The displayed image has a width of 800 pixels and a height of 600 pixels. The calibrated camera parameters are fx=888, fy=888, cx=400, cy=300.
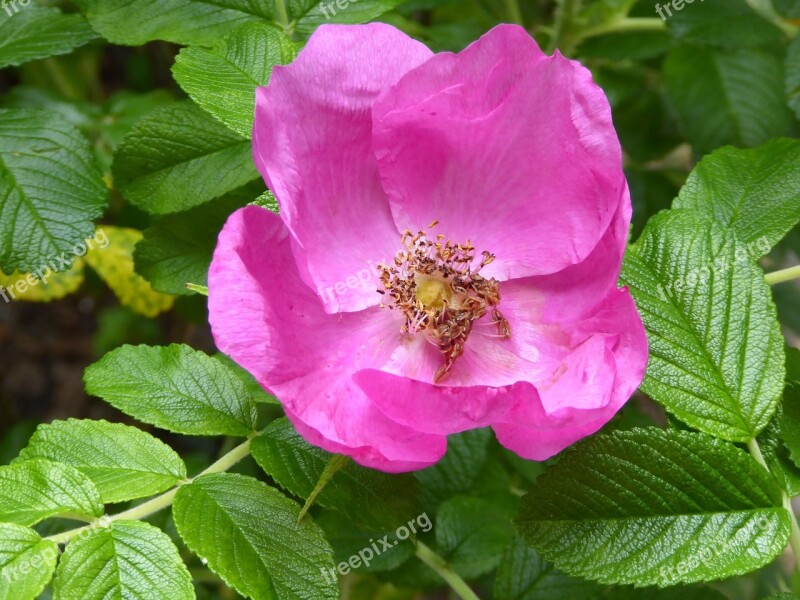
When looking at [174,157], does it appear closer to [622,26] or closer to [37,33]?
[37,33]

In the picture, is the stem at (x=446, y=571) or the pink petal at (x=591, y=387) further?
the stem at (x=446, y=571)

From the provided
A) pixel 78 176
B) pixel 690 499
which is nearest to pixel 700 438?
pixel 690 499

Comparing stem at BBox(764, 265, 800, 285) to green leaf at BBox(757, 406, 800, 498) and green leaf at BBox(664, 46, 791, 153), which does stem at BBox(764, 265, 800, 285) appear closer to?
green leaf at BBox(757, 406, 800, 498)

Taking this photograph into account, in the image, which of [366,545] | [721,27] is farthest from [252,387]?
[721,27]

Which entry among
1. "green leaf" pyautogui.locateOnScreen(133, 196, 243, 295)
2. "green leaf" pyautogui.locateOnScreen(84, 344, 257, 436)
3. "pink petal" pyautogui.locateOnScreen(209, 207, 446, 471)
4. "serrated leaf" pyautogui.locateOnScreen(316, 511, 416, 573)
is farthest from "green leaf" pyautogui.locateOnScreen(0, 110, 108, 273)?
"serrated leaf" pyautogui.locateOnScreen(316, 511, 416, 573)

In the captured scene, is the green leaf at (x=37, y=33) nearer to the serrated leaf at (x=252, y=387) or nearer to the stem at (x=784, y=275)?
the serrated leaf at (x=252, y=387)

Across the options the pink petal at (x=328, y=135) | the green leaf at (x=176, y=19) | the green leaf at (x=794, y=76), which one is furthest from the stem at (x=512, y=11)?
the pink petal at (x=328, y=135)
